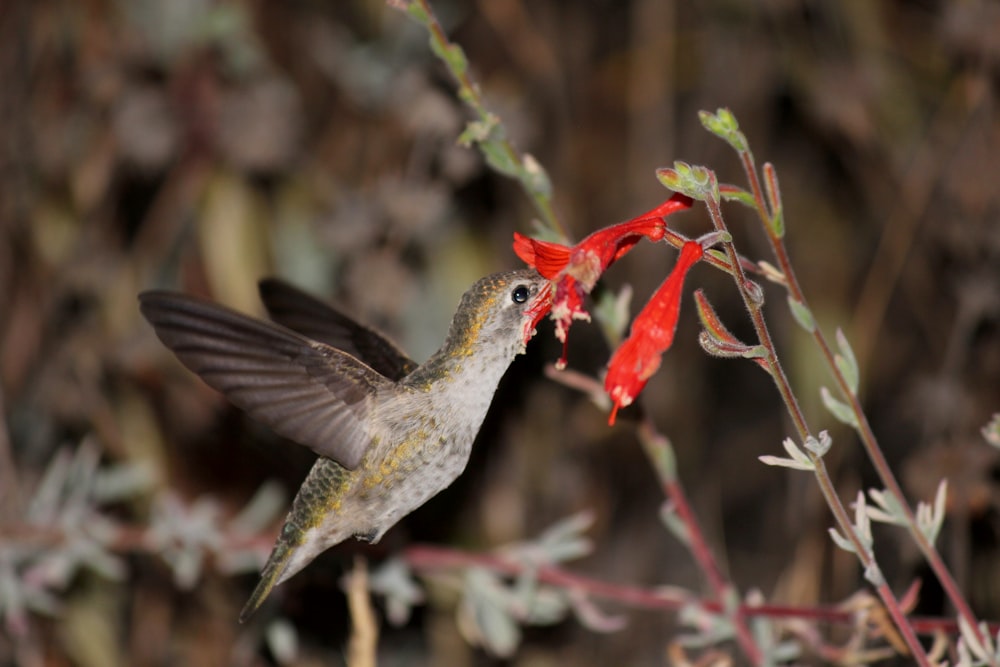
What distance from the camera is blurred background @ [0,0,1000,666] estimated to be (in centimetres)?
320

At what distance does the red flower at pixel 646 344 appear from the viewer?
4.01ft

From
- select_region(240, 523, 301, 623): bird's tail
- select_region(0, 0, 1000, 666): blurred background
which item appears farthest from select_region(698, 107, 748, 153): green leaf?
select_region(0, 0, 1000, 666): blurred background

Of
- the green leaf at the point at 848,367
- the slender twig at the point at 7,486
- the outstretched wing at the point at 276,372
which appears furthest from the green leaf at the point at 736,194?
the slender twig at the point at 7,486

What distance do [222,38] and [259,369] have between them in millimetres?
2157

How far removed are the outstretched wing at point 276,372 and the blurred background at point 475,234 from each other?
3.86 feet

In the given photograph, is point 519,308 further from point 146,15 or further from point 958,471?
point 146,15

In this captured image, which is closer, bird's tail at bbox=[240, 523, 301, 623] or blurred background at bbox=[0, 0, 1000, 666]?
bird's tail at bbox=[240, 523, 301, 623]

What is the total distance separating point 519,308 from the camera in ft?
5.11

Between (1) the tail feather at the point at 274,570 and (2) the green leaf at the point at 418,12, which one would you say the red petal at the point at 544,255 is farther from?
(1) the tail feather at the point at 274,570

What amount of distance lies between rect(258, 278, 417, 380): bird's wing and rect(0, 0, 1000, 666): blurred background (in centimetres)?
88

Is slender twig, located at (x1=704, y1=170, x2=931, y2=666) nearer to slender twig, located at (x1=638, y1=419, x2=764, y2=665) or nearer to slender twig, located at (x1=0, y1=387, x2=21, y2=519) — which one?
slender twig, located at (x1=638, y1=419, x2=764, y2=665)

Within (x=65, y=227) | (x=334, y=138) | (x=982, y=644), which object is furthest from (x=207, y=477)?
(x=982, y=644)

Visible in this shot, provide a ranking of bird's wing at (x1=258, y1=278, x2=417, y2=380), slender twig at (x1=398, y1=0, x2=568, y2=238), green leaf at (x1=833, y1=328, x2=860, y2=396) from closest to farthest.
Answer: green leaf at (x1=833, y1=328, x2=860, y2=396) → slender twig at (x1=398, y1=0, x2=568, y2=238) → bird's wing at (x1=258, y1=278, x2=417, y2=380)

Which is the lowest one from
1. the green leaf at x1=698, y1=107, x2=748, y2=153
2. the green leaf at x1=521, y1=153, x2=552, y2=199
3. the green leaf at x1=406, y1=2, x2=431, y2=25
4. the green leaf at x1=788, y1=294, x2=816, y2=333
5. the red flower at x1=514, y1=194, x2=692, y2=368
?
the green leaf at x1=788, y1=294, x2=816, y2=333
